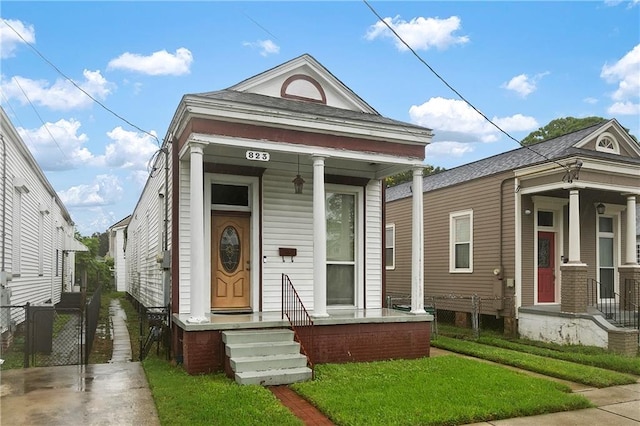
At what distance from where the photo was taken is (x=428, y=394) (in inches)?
248

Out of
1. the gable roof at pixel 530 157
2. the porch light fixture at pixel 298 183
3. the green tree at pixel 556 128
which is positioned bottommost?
the porch light fixture at pixel 298 183

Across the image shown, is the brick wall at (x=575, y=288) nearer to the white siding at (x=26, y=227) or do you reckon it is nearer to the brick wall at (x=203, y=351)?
the brick wall at (x=203, y=351)

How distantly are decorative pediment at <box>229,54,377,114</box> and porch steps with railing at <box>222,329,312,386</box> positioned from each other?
4844 mm

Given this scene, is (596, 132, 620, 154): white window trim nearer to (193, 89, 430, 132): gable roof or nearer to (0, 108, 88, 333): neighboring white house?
(193, 89, 430, 132): gable roof

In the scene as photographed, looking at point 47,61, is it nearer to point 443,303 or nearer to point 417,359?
point 417,359

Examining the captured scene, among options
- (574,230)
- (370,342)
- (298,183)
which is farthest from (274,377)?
(574,230)

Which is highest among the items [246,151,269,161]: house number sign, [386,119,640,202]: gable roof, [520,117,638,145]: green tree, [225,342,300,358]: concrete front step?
[520,117,638,145]: green tree

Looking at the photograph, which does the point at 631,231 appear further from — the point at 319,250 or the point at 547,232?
the point at 319,250

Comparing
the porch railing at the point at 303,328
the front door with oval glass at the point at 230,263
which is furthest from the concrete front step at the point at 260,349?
the front door with oval glass at the point at 230,263

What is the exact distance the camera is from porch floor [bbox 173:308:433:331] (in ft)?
24.8

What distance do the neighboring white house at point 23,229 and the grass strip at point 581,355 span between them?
32.5 ft

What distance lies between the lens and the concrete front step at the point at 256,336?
741cm

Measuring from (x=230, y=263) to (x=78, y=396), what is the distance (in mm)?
3766

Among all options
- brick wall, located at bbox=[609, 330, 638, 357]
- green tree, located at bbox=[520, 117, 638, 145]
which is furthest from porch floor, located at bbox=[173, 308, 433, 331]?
green tree, located at bbox=[520, 117, 638, 145]
